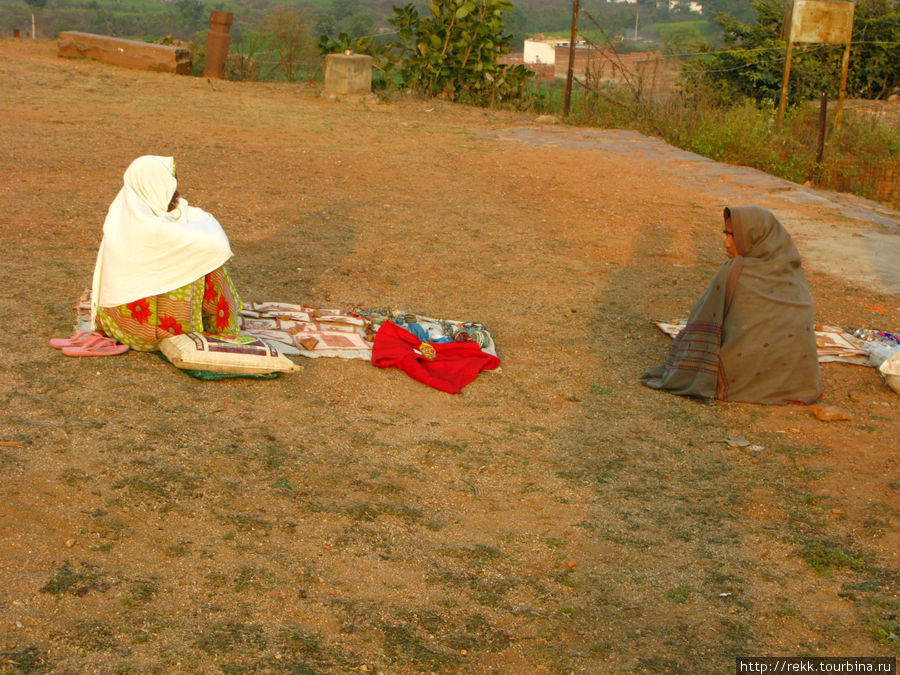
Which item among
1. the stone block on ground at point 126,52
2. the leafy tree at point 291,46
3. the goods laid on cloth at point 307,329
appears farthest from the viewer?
the leafy tree at point 291,46

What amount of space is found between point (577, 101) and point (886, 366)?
10659 millimetres

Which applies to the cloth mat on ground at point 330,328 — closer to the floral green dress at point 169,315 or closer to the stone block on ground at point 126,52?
the floral green dress at point 169,315

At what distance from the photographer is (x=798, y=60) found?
16.7m

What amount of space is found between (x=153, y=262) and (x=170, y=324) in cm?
32

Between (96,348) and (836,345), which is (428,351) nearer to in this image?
(96,348)

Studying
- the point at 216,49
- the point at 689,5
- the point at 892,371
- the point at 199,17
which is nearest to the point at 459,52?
the point at 216,49

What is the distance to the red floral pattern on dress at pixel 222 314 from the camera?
489cm

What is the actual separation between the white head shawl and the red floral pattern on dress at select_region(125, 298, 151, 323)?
4cm

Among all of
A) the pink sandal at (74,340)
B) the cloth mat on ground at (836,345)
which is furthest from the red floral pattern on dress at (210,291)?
the cloth mat on ground at (836,345)

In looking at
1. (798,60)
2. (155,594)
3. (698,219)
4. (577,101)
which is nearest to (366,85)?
(577,101)

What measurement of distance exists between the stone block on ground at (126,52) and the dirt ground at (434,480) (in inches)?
260

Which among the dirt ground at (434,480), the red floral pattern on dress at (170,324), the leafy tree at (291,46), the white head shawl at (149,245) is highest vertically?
the leafy tree at (291,46)

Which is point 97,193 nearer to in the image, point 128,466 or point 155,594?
point 128,466

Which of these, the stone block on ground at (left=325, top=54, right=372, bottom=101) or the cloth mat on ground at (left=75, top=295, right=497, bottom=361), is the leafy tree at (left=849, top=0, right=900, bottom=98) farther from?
the cloth mat on ground at (left=75, top=295, right=497, bottom=361)
